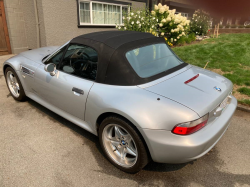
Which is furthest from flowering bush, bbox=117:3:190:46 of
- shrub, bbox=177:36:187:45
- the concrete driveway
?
the concrete driveway

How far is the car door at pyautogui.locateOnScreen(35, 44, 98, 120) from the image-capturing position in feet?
9.73

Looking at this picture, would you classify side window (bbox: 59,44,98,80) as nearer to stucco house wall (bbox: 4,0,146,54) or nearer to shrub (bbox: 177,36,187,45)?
stucco house wall (bbox: 4,0,146,54)

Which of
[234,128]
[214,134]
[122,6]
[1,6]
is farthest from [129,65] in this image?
[122,6]

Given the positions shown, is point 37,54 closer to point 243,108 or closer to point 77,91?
point 77,91

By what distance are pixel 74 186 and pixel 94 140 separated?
0.95 m

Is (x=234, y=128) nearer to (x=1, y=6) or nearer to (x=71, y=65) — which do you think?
(x=71, y=65)

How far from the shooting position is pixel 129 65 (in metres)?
2.74

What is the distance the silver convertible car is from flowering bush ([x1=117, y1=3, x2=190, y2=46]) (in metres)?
5.19

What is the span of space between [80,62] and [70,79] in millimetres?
307

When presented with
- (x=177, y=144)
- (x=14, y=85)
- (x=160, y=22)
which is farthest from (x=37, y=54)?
(x=160, y=22)

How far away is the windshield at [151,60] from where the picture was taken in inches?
111

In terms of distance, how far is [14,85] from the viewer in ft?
14.9

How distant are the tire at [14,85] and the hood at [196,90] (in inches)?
114

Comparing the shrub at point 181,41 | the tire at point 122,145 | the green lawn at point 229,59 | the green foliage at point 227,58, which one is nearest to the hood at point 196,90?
the tire at point 122,145
